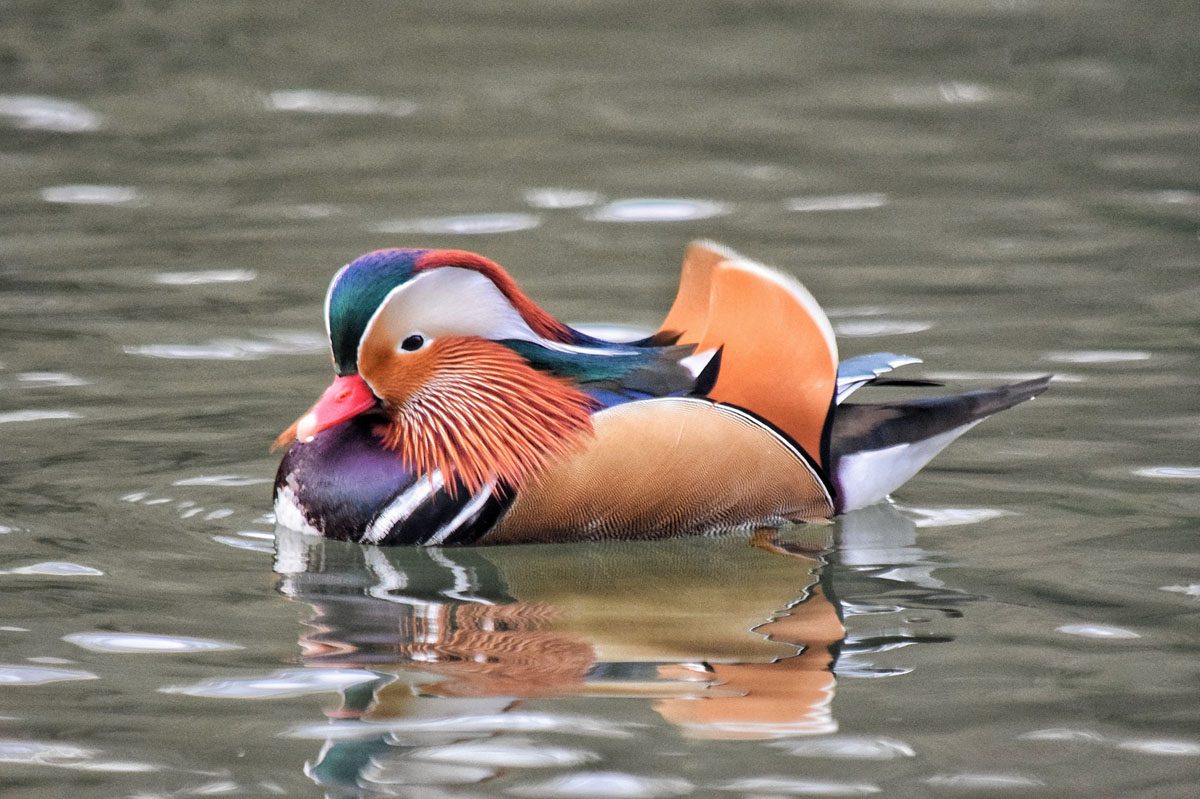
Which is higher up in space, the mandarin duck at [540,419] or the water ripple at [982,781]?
the mandarin duck at [540,419]

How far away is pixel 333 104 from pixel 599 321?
446 centimetres

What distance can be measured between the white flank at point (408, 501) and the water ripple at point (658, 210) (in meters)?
4.34

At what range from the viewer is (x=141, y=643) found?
491 cm

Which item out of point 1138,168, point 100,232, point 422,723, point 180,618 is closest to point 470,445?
point 180,618

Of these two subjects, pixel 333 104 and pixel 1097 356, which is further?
pixel 333 104

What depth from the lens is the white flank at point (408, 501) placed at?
18.5ft

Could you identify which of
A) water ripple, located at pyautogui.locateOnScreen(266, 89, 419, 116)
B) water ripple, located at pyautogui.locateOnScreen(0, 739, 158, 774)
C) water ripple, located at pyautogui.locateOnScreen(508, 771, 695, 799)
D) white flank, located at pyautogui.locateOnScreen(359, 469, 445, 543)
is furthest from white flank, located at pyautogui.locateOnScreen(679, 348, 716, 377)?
water ripple, located at pyautogui.locateOnScreen(266, 89, 419, 116)

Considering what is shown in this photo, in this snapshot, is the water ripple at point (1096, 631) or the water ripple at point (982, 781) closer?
the water ripple at point (982, 781)

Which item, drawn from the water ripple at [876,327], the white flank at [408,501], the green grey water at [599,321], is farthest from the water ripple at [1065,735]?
the water ripple at [876,327]

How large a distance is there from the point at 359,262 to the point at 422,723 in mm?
1586

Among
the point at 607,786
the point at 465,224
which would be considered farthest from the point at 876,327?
the point at 607,786

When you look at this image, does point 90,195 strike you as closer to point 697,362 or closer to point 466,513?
point 466,513

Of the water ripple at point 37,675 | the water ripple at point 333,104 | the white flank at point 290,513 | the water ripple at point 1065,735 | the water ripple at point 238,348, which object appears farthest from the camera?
the water ripple at point 333,104

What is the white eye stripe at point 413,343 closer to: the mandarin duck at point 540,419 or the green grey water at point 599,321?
the mandarin duck at point 540,419
